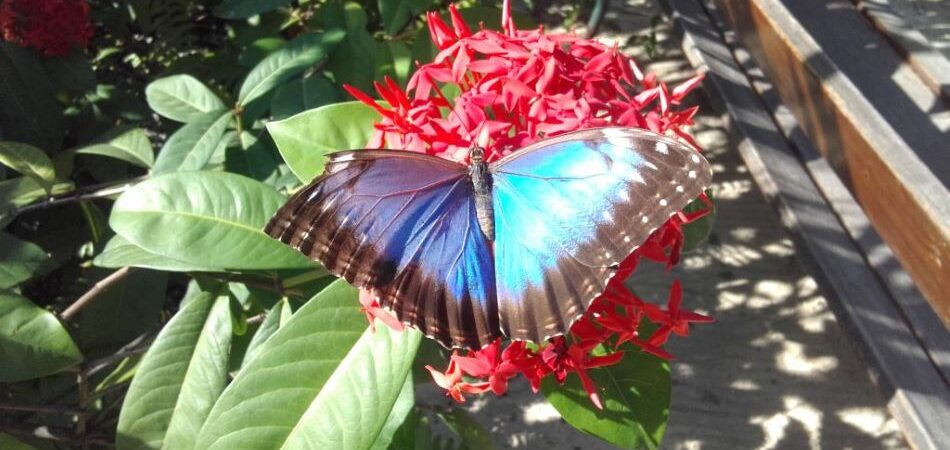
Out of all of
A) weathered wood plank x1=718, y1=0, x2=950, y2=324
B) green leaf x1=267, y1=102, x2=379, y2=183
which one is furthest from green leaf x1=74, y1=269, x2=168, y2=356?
weathered wood plank x1=718, y1=0, x2=950, y2=324

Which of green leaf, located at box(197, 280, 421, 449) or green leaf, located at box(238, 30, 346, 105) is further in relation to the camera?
green leaf, located at box(238, 30, 346, 105)

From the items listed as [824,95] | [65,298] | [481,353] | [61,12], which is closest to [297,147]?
[481,353]

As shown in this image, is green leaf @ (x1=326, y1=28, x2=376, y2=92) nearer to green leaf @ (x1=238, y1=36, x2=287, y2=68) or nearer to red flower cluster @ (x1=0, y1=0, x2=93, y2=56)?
green leaf @ (x1=238, y1=36, x2=287, y2=68)

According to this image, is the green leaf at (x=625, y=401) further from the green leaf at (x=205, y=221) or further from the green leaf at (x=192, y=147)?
the green leaf at (x=192, y=147)

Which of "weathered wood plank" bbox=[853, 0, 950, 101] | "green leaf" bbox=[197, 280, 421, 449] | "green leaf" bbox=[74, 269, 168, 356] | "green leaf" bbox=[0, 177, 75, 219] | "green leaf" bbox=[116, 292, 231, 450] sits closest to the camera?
"green leaf" bbox=[197, 280, 421, 449]

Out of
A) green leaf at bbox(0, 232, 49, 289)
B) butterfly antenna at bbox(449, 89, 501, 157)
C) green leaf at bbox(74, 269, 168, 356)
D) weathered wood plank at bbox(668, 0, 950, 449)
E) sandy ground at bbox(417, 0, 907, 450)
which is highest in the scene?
butterfly antenna at bbox(449, 89, 501, 157)

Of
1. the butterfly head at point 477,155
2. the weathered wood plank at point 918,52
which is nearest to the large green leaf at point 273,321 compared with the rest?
the butterfly head at point 477,155
